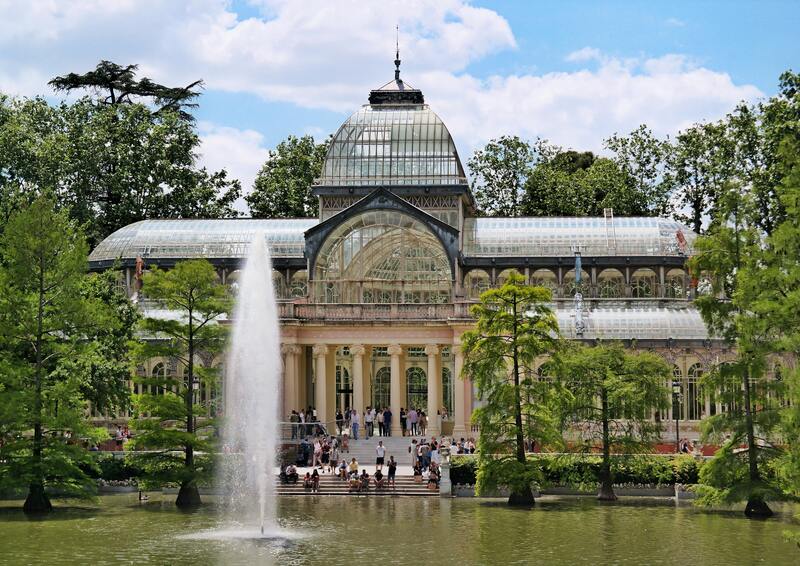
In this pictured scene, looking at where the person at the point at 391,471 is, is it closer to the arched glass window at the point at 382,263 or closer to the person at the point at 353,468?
the person at the point at 353,468

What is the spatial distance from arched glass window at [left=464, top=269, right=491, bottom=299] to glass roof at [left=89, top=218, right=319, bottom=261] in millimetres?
10218

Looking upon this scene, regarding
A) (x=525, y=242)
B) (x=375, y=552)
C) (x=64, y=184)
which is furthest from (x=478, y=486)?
(x=64, y=184)

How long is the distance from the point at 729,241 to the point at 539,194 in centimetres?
5330

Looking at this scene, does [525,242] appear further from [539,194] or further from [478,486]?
[478,486]

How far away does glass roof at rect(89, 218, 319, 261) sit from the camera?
79500mm

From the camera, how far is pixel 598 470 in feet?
174

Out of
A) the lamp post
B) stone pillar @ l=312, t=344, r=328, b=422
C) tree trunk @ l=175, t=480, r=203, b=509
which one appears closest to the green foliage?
the lamp post

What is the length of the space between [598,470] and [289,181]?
5161 cm

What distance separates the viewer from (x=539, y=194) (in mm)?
100250

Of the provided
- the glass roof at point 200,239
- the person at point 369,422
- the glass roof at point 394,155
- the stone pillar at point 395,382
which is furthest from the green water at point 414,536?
the glass roof at point 394,155

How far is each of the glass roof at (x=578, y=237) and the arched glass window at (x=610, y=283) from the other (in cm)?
117

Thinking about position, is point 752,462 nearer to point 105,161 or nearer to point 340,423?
point 340,423

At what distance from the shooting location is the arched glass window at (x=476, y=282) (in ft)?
254

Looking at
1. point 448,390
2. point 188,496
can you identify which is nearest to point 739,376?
point 188,496
